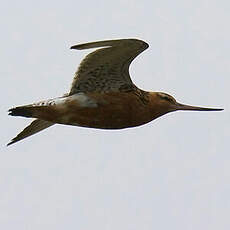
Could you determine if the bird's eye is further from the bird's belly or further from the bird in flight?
the bird's belly

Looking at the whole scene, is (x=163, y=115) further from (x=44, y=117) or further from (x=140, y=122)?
(x=44, y=117)

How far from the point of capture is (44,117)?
1806 cm

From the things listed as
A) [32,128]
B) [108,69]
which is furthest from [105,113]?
[32,128]

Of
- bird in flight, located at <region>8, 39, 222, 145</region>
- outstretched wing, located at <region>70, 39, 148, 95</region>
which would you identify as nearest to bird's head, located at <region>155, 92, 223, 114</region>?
bird in flight, located at <region>8, 39, 222, 145</region>

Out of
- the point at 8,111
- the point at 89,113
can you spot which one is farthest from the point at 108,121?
the point at 8,111

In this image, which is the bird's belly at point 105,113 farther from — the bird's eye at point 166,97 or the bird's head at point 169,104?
the bird's eye at point 166,97

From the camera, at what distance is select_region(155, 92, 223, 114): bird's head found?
62.9 feet

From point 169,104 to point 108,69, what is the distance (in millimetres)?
1700

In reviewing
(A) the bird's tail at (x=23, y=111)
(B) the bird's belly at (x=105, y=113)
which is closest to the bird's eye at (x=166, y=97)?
(B) the bird's belly at (x=105, y=113)

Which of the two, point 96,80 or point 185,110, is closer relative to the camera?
point 96,80

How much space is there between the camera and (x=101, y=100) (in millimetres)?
18328

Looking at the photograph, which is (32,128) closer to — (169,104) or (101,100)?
(101,100)

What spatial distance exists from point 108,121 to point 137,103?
68 centimetres

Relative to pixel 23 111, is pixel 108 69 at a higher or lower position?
higher
